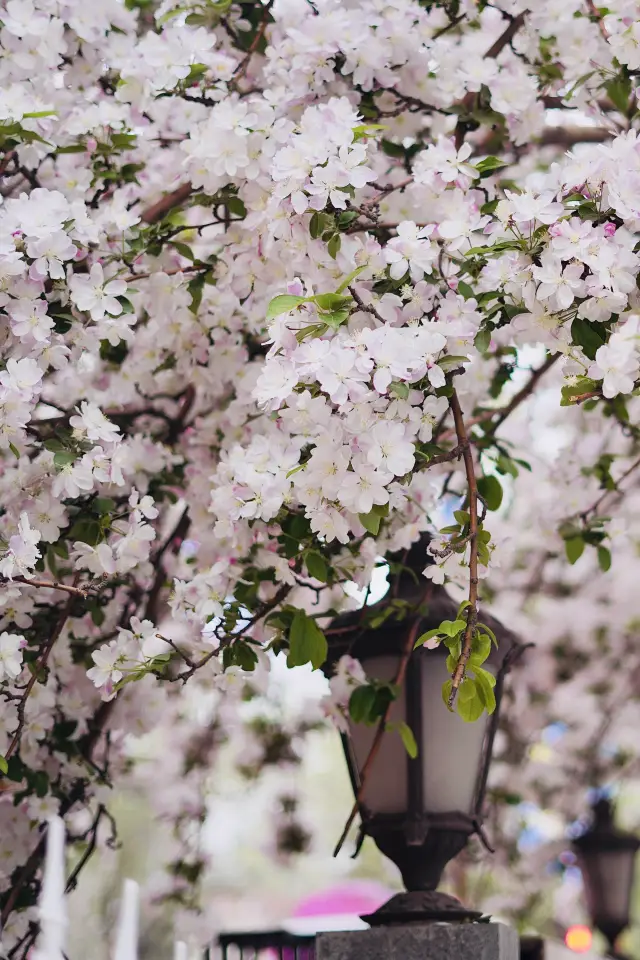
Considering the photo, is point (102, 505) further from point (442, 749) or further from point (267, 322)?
point (442, 749)

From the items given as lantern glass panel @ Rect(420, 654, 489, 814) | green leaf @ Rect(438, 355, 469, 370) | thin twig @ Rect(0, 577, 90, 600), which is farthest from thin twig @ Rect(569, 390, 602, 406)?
thin twig @ Rect(0, 577, 90, 600)

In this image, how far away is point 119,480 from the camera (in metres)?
1.84

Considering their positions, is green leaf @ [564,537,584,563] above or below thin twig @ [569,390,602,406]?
below

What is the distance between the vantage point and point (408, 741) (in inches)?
78.6

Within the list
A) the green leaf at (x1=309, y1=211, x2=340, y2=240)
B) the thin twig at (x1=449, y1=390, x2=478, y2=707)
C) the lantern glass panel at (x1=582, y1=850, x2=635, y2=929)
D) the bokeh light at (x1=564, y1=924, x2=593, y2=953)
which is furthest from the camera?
the bokeh light at (x1=564, y1=924, x2=593, y2=953)

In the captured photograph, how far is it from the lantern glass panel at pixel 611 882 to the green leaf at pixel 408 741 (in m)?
2.69

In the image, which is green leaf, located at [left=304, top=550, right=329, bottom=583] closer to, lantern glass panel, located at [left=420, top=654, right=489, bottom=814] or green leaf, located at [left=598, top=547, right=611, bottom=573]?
lantern glass panel, located at [left=420, top=654, right=489, bottom=814]

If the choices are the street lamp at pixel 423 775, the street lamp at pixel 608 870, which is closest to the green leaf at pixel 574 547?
the street lamp at pixel 423 775

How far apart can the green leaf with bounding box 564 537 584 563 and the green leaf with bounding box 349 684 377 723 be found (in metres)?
0.67

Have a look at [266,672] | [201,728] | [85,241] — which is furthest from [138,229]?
[201,728]

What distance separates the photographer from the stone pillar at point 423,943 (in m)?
1.89

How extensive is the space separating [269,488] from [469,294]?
0.45 meters

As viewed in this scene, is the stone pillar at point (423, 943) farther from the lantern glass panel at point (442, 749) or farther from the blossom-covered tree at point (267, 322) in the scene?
the blossom-covered tree at point (267, 322)

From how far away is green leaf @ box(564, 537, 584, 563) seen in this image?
249 cm
